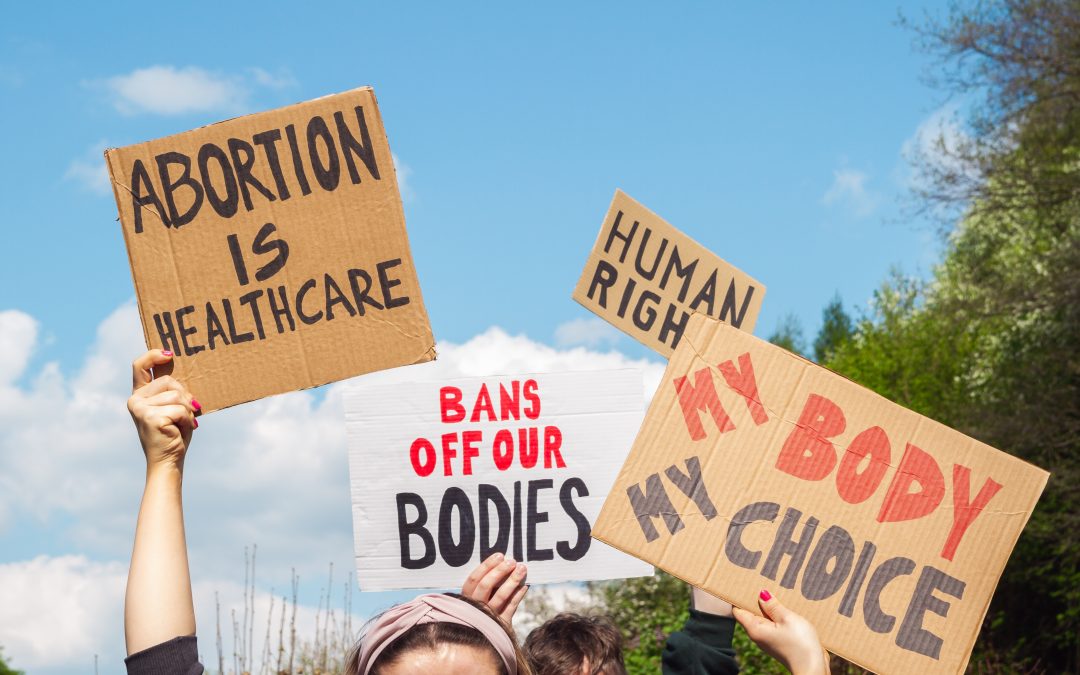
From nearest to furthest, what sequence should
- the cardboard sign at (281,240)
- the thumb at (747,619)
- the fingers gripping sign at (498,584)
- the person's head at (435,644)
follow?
the person's head at (435,644)
the thumb at (747,619)
the fingers gripping sign at (498,584)
the cardboard sign at (281,240)

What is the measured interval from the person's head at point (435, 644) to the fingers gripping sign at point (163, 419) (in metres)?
0.64

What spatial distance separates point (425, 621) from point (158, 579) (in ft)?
1.60

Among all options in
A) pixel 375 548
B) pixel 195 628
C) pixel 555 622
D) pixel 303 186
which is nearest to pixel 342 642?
pixel 375 548

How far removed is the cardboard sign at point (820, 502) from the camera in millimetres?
2713

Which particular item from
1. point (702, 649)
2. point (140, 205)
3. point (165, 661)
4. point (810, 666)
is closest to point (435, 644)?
point (165, 661)

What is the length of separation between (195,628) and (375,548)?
6.42 feet

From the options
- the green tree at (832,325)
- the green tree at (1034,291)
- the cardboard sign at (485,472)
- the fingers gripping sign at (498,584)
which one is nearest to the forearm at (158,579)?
the fingers gripping sign at (498,584)

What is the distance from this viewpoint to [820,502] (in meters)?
2.76

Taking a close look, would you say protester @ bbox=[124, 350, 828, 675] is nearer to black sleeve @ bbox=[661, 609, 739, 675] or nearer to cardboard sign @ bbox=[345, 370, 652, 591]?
black sleeve @ bbox=[661, 609, 739, 675]

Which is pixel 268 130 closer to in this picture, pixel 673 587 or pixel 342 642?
pixel 342 642

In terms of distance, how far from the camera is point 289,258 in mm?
2988

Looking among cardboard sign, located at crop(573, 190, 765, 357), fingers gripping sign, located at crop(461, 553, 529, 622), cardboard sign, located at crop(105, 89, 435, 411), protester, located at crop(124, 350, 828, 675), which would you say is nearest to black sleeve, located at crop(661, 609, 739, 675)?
protester, located at crop(124, 350, 828, 675)

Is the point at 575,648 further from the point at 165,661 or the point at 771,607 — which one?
the point at 165,661

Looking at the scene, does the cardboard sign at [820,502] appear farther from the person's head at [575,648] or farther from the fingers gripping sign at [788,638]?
the person's head at [575,648]
